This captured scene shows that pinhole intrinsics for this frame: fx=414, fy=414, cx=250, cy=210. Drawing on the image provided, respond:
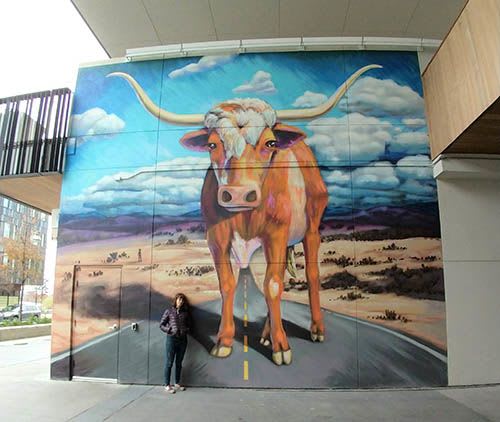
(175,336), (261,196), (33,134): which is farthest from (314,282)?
(33,134)

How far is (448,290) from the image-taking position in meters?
7.80

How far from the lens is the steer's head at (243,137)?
8203 mm

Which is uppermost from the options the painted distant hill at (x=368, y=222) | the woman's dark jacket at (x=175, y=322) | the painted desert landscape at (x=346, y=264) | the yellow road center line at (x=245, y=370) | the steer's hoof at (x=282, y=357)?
Result: the painted distant hill at (x=368, y=222)

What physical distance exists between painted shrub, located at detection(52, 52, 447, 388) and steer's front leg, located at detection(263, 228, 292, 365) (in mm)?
26

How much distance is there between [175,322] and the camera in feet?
24.4

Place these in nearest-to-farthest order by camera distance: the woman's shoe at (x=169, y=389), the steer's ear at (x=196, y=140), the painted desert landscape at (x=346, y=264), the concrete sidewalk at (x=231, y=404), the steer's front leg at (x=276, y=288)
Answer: the concrete sidewalk at (x=231, y=404) < the woman's shoe at (x=169, y=389) < the steer's front leg at (x=276, y=288) < the painted desert landscape at (x=346, y=264) < the steer's ear at (x=196, y=140)

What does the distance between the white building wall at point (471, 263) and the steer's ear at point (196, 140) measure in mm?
4637

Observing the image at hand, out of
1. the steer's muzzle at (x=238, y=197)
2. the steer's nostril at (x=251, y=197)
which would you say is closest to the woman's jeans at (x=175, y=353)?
the steer's muzzle at (x=238, y=197)

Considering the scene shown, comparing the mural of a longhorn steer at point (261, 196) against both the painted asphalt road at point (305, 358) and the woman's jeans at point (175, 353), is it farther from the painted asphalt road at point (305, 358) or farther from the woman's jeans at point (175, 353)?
the woman's jeans at point (175, 353)

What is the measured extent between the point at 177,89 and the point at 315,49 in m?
3.04

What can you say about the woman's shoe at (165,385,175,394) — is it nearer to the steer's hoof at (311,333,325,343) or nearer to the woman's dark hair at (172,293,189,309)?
the woman's dark hair at (172,293,189,309)

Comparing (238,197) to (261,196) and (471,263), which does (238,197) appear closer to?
(261,196)

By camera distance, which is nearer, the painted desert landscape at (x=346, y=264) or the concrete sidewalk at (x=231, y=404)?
the concrete sidewalk at (x=231, y=404)

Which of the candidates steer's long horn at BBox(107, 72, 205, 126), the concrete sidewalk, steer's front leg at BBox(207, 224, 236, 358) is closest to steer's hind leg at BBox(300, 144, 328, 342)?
the concrete sidewalk
